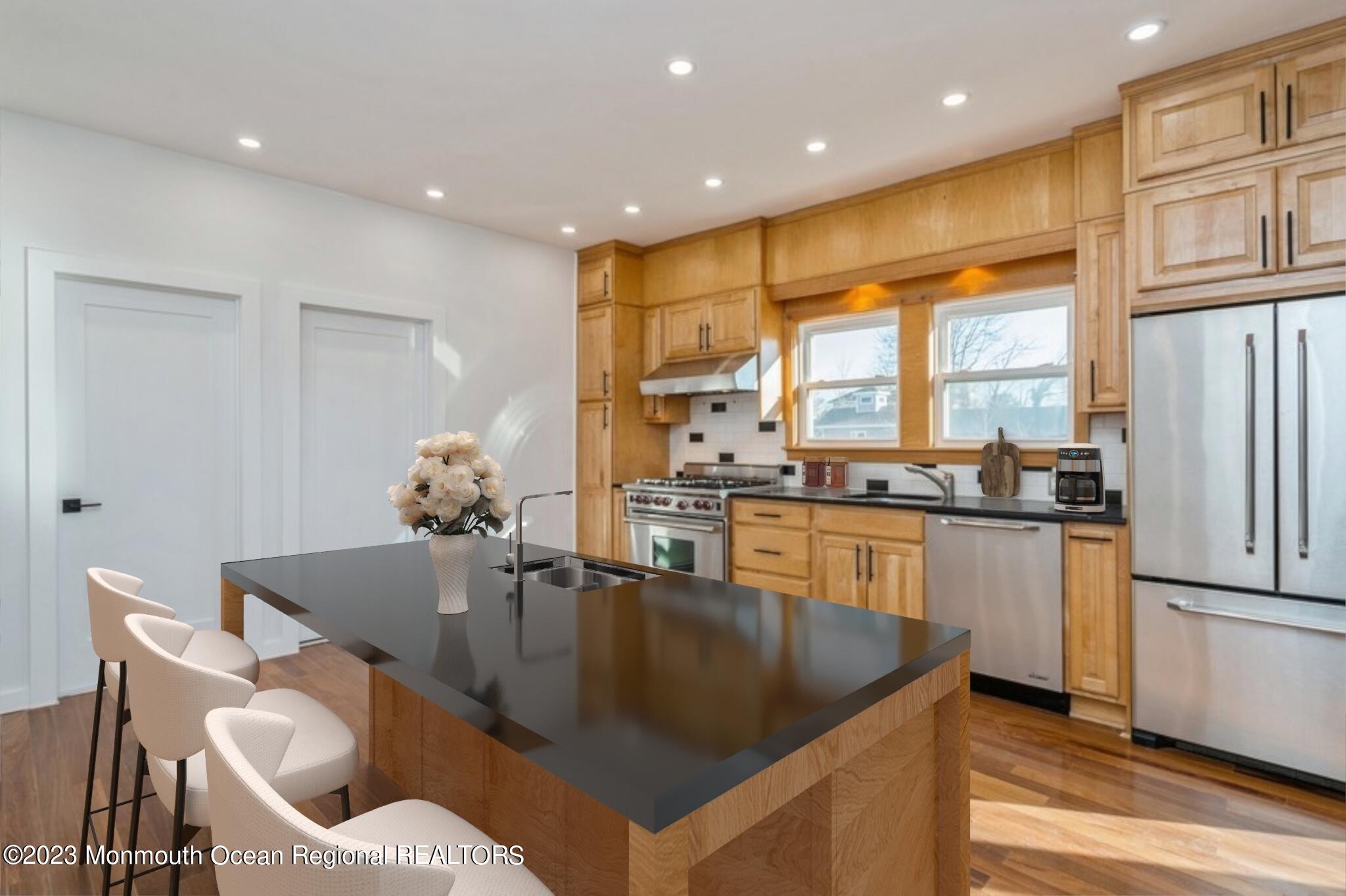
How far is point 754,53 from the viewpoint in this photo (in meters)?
2.70

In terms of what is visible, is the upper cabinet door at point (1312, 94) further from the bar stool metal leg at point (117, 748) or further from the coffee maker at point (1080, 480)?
the bar stool metal leg at point (117, 748)

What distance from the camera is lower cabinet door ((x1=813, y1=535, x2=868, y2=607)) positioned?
379 centimetres

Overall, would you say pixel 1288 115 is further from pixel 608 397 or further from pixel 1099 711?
pixel 608 397

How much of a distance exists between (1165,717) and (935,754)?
1.99 metres

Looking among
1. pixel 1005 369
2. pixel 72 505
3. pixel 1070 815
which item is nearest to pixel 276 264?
pixel 72 505

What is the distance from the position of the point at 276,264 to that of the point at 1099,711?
4.87 m

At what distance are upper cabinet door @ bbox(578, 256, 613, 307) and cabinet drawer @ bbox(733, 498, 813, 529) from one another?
2017 millimetres

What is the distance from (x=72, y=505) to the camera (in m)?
3.37

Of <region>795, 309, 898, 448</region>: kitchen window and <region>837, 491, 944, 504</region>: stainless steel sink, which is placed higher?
<region>795, 309, 898, 448</region>: kitchen window

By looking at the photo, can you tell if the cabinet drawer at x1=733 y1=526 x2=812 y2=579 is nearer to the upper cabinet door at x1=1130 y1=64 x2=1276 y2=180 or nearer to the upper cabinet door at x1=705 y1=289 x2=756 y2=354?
the upper cabinet door at x1=705 y1=289 x2=756 y2=354

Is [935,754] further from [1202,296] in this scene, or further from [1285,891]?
[1202,296]

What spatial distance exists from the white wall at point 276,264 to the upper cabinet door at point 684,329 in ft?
2.74

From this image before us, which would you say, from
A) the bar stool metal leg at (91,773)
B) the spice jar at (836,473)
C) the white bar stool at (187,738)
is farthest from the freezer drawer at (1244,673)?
the bar stool metal leg at (91,773)

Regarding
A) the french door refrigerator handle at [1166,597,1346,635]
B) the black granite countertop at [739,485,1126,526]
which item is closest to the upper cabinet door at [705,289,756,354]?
the black granite countertop at [739,485,1126,526]
